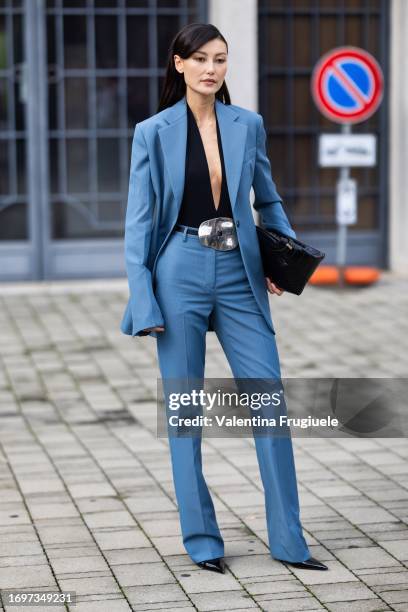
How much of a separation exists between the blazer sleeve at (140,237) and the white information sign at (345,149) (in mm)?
6605

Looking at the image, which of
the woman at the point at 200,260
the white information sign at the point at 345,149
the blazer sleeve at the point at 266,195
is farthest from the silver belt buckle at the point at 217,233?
the white information sign at the point at 345,149

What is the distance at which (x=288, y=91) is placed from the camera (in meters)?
12.2

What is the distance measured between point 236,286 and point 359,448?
6.90ft

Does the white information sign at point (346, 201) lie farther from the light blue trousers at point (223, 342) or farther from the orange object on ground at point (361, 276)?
the light blue trousers at point (223, 342)

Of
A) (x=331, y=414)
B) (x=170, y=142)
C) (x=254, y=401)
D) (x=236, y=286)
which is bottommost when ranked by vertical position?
(x=331, y=414)

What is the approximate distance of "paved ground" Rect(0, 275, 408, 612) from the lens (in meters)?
4.39

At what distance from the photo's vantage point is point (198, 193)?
453cm

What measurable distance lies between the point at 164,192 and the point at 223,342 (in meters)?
0.57

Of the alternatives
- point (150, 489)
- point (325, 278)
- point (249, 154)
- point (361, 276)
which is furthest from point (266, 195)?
point (361, 276)

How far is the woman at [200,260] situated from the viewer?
4.50m

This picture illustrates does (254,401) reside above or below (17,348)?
above

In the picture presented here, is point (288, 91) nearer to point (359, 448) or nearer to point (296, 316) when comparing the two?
point (296, 316)

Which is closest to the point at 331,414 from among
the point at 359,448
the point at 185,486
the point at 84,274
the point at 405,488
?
the point at 359,448

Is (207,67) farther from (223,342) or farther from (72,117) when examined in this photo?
(72,117)
